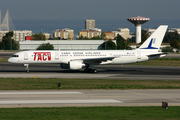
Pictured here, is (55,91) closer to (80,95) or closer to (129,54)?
(80,95)

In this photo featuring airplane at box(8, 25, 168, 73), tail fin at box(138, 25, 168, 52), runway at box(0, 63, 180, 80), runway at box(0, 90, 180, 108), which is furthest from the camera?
tail fin at box(138, 25, 168, 52)

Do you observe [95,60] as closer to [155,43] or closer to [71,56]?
[71,56]

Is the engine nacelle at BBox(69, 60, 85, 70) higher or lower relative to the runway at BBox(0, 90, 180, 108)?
higher

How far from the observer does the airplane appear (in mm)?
41094

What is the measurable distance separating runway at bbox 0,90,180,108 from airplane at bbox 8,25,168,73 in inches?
675

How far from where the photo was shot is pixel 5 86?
27.0 meters

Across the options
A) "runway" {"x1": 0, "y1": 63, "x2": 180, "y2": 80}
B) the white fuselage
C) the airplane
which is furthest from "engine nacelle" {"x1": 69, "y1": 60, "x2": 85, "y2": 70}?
the white fuselage
